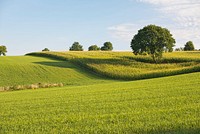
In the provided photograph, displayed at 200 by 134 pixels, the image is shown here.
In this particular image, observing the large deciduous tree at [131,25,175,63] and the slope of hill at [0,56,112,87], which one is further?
the large deciduous tree at [131,25,175,63]

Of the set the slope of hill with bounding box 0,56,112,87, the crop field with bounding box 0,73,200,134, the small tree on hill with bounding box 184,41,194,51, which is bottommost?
the slope of hill with bounding box 0,56,112,87

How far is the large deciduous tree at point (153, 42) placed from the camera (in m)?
68.8

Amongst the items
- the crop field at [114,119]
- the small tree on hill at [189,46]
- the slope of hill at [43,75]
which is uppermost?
the small tree on hill at [189,46]

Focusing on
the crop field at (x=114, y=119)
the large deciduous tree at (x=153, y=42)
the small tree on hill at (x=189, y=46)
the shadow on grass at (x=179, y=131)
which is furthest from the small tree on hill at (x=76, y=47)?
the shadow on grass at (x=179, y=131)

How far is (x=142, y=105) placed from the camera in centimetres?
1546

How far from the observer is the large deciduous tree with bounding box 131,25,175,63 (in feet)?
226

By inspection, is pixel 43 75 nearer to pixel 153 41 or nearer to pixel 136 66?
pixel 136 66

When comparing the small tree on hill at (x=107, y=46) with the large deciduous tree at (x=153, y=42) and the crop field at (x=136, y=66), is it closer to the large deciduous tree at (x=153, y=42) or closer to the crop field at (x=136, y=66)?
the crop field at (x=136, y=66)

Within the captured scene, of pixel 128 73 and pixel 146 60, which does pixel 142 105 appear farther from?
pixel 146 60

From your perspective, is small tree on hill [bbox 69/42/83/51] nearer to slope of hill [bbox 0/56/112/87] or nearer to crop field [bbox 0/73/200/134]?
slope of hill [bbox 0/56/112/87]

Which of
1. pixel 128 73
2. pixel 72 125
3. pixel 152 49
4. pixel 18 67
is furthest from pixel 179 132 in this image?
pixel 152 49

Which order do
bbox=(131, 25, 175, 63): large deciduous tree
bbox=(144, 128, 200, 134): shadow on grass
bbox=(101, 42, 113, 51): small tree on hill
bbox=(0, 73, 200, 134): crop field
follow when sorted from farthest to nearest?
1. bbox=(101, 42, 113, 51): small tree on hill
2. bbox=(131, 25, 175, 63): large deciduous tree
3. bbox=(0, 73, 200, 134): crop field
4. bbox=(144, 128, 200, 134): shadow on grass

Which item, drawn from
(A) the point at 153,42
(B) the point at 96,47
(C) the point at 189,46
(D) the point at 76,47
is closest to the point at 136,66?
(A) the point at 153,42

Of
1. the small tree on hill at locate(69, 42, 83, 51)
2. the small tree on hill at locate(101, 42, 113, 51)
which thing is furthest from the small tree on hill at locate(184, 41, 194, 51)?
the small tree on hill at locate(69, 42, 83, 51)
